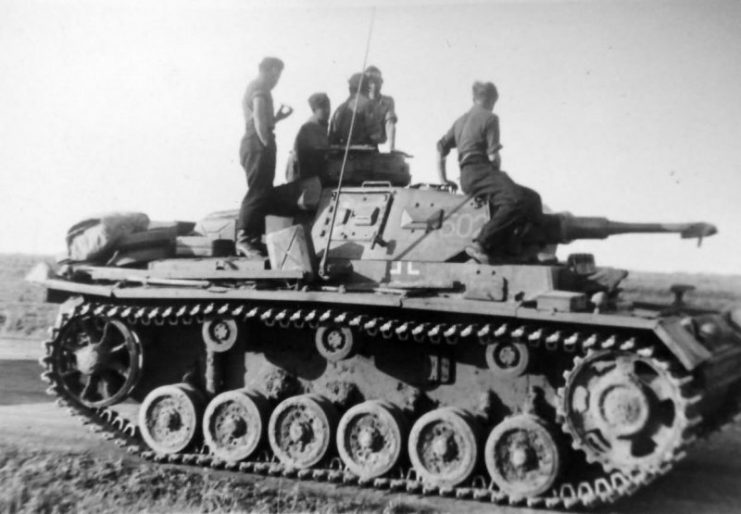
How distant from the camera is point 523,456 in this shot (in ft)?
25.7

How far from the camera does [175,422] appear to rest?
31.1ft

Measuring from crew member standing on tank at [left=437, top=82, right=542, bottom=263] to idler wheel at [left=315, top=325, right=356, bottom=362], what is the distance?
178 centimetres

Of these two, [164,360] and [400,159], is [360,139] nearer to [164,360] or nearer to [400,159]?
[400,159]

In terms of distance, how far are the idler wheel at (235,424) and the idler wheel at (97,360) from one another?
1.36 m

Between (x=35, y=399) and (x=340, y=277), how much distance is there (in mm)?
6725

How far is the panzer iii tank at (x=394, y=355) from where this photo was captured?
7508mm

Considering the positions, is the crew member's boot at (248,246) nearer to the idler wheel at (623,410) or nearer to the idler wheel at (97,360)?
the idler wheel at (97,360)

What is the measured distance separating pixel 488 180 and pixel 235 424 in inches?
171

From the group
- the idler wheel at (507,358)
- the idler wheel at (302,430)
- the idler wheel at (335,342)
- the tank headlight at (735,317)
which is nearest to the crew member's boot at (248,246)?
the idler wheel at (335,342)

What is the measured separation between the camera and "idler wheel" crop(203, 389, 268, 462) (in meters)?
9.08

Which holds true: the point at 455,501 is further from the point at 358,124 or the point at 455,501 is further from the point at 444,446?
the point at 358,124

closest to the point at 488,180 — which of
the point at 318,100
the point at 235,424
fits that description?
the point at 318,100

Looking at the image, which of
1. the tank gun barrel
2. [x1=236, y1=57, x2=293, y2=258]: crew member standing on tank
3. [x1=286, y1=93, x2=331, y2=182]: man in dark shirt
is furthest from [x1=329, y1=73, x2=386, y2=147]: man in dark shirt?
the tank gun barrel

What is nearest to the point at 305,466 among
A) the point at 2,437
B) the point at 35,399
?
the point at 2,437
